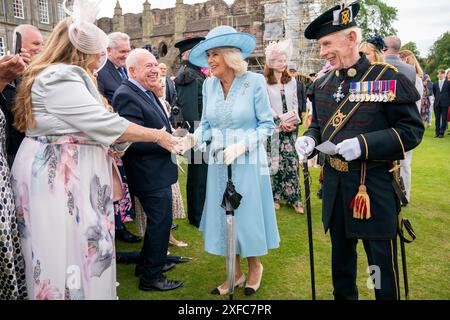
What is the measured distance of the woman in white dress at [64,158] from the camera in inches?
99.8

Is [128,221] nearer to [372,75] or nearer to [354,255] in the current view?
[354,255]

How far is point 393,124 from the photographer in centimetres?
259

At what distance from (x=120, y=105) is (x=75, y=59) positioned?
1.03 metres

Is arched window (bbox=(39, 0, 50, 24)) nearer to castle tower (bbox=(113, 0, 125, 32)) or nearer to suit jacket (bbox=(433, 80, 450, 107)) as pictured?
castle tower (bbox=(113, 0, 125, 32))

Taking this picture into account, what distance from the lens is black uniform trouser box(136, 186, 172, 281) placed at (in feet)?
12.3

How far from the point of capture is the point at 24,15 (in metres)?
36.2

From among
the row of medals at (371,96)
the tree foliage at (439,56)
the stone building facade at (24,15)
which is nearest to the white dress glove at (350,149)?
the row of medals at (371,96)

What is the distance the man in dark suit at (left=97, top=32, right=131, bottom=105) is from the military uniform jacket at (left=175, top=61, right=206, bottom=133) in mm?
1114

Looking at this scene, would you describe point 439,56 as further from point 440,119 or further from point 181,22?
point 440,119

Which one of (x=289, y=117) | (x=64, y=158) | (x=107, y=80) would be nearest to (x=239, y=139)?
(x=289, y=117)

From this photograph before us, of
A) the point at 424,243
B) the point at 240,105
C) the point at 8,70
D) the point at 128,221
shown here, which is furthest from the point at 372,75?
the point at 128,221

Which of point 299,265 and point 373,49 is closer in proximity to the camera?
point 373,49

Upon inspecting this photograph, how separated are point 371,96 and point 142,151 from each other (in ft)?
6.96
